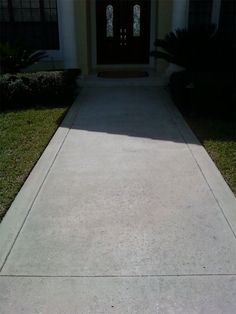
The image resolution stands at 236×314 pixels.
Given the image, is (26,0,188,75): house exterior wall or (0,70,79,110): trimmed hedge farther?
(26,0,188,75): house exterior wall

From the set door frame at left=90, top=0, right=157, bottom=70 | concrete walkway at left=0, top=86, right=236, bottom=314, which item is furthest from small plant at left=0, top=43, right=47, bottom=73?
concrete walkway at left=0, top=86, right=236, bottom=314

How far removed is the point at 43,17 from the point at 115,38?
2.49 m

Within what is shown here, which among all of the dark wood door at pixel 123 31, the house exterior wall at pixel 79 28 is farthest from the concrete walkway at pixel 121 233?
the dark wood door at pixel 123 31

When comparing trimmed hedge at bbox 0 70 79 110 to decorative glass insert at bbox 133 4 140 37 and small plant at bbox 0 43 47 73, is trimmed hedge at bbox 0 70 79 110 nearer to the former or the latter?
small plant at bbox 0 43 47 73

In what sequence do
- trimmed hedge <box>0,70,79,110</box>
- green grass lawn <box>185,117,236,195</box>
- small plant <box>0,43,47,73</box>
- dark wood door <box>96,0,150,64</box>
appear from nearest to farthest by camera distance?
green grass lawn <box>185,117,236,195</box>
trimmed hedge <box>0,70,79,110</box>
small plant <box>0,43,47,73</box>
dark wood door <box>96,0,150,64</box>

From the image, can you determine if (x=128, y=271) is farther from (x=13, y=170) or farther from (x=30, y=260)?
(x=13, y=170)

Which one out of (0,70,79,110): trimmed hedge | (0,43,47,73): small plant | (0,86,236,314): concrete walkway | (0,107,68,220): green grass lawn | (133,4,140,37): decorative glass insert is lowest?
(0,86,236,314): concrete walkway

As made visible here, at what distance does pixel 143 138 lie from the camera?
6562mm

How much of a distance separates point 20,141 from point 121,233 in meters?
3.21

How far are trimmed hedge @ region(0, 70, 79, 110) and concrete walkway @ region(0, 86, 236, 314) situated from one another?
2579 mm

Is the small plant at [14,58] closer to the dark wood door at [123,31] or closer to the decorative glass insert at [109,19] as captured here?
the dark wood door at [123,31]

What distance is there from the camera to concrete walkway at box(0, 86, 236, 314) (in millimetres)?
3057

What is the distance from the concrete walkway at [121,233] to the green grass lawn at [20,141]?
0.15 meters

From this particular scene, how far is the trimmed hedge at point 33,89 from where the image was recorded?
8617 mm
